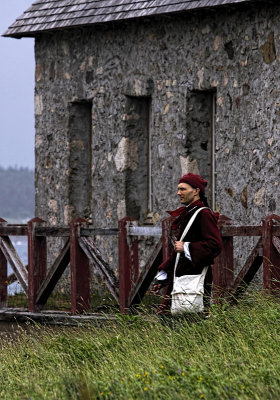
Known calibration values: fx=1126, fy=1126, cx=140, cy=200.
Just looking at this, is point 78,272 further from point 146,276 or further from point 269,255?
point 269,255

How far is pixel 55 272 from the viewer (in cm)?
1233

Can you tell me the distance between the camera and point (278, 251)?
10227mm

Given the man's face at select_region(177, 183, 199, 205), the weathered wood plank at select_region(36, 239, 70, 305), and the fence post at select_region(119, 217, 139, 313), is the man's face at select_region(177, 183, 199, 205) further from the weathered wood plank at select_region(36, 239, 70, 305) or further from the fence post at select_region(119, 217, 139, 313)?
the weathered wood plank at select_region(36, 239, 70, 305)

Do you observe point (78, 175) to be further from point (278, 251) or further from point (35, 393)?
point (35, 393)

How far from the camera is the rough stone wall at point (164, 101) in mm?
13047

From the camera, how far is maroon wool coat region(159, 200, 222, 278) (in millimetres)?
8992

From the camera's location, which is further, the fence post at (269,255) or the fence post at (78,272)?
the fence post at (78,272)

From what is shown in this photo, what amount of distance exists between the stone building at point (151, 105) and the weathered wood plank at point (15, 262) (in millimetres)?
2504

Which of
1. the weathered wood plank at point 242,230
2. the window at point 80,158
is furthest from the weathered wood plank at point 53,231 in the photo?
the window at point 80,158

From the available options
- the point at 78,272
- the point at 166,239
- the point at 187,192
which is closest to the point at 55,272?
the point at 78,272

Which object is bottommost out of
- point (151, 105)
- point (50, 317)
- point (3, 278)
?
point (50, 317)

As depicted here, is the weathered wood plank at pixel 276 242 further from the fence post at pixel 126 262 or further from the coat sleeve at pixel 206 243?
the fence post at pixel 126 262

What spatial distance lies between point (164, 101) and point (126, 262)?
12.0 ft

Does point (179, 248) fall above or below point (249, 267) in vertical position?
above
